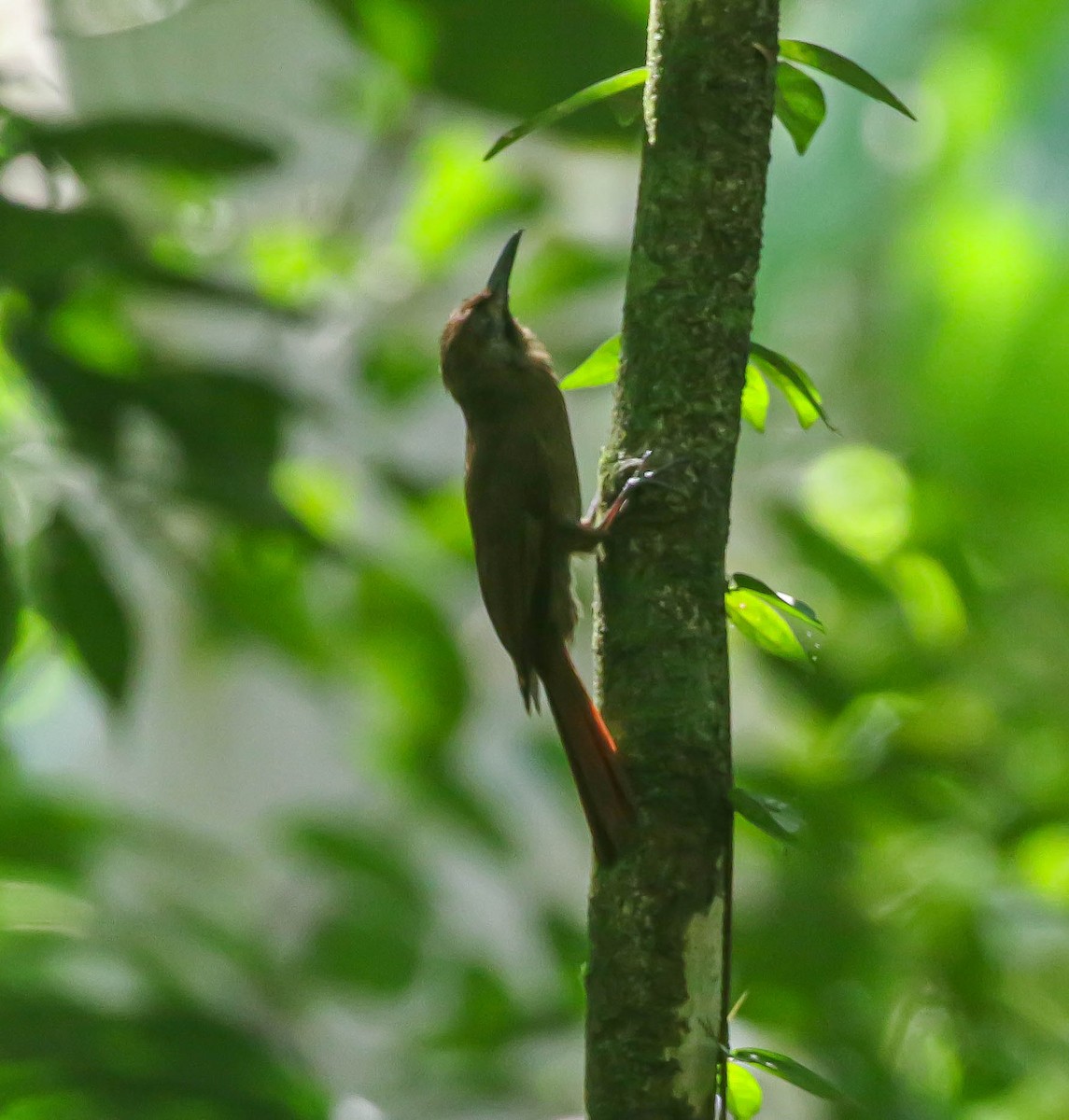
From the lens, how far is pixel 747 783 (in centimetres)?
155

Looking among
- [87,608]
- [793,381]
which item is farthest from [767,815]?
[87,608]

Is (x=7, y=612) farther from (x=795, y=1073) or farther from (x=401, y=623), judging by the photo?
(x=795, y=1073)

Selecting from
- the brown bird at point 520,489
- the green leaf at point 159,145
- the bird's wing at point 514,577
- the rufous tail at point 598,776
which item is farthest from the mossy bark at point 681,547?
the green leaf at point 159,145

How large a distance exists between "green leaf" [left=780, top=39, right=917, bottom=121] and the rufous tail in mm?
442

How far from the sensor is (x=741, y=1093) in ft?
2.89

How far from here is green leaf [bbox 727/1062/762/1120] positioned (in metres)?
0.88

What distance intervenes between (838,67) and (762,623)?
37cm

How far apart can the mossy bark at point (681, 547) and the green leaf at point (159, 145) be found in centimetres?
73

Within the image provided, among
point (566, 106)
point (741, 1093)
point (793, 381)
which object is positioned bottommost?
point (741, 1093)

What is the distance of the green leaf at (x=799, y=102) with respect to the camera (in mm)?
983

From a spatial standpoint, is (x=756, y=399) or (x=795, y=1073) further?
(x=756, y=399)

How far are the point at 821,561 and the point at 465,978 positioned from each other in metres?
0.79

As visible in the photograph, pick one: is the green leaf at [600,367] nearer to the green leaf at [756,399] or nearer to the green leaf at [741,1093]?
the green leaf at [756,399]

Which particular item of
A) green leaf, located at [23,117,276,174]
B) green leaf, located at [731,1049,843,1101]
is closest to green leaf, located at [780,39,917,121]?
green leaf, located at [731,1049,843,1101]
